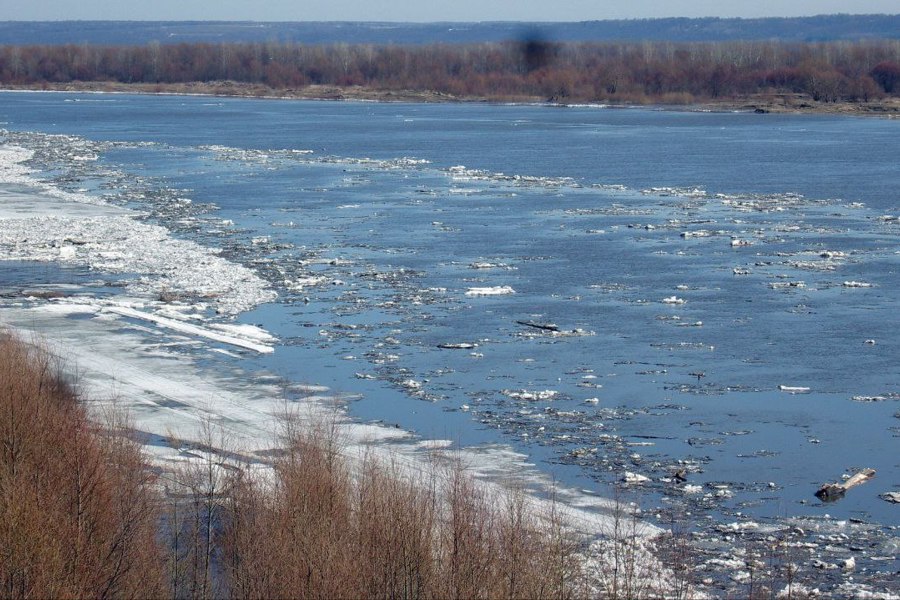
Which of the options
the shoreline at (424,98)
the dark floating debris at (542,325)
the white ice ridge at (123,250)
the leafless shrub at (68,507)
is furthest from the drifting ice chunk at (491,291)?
the shoreline at (424,98)

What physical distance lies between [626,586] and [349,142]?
43.3 m

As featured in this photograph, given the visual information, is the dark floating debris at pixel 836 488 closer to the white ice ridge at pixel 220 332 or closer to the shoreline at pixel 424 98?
the white ice ridge at pixel 220 332

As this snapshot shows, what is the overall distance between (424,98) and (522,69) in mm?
16897

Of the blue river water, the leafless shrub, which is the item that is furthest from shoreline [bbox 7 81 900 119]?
Answer: the leafless shrub

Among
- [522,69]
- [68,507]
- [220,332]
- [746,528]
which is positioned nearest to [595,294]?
[220,332]

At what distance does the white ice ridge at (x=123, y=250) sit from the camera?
20.4 m

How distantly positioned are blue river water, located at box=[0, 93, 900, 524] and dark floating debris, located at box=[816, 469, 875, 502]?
0.35 feet

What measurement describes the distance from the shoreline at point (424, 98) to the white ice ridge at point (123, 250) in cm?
4845

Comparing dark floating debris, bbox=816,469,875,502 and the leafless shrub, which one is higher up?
the leafless shrub

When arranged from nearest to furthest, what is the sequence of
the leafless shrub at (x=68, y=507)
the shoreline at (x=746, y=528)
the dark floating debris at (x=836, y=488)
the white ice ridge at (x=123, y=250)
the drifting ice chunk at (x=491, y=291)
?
the leafless shrub at (x=68, y=507) < the shoreline at (x=746, y=528) < the dark floating debris at (x=836, y=488) < the drifting ice chunk at (x=491, y=291) < the white ice ridge at (x=123, y=250)

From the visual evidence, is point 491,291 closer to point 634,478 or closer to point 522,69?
point 634,478

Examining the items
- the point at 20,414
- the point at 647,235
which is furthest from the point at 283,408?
the point at 647,235

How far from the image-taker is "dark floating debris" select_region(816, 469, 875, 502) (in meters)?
11.3

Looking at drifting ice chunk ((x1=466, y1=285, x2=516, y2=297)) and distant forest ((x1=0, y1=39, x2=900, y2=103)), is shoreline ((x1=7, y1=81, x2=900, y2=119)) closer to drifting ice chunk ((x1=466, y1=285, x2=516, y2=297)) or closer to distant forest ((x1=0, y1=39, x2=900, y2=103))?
distant forest ((x1=0, y1=39, x2=900, y2=103))
